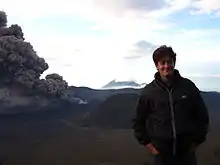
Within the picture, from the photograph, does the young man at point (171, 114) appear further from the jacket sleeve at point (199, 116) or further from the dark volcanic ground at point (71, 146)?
the dark volcanic ground at point (71, 146)

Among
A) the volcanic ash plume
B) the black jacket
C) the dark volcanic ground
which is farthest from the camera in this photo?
the volcanic ash plume

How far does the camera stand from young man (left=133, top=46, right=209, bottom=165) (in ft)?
6.28

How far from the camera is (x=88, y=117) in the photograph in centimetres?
1241

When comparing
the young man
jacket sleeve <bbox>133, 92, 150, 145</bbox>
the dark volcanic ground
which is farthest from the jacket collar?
the dark volcanic ground

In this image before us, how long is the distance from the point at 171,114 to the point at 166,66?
22cm

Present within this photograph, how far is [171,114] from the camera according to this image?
191cm

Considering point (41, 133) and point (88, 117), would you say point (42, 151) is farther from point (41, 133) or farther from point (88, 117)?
point (88, 117)

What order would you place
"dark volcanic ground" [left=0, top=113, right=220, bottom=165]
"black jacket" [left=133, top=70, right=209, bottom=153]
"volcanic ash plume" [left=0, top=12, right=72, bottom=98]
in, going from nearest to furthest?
"black jacket" [left=133, top=70, right=209, bottom=153]
"dark volcanic ground" [left=0, top=113, right=220, bottom=165]
"volcanic ash plume" [left=0, top=12, right=72, bottom=98]

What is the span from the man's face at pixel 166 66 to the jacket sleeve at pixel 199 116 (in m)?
0.14

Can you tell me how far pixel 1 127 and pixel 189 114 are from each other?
9.67 m

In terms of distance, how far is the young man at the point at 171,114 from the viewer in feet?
6.28

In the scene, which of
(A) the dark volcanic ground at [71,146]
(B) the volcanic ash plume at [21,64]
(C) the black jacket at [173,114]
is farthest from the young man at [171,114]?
(B) the volcanic ash plume at [21,64]

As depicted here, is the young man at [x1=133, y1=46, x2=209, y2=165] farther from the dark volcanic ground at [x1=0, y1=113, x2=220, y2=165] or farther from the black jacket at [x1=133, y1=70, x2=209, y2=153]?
the dark volcanic ground at [x1=0, y1=113, x2=220, y2=165]

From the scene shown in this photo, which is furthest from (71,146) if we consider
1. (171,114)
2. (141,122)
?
(171,114)
